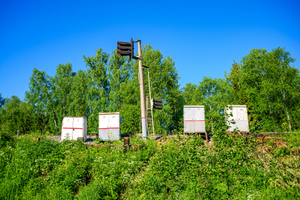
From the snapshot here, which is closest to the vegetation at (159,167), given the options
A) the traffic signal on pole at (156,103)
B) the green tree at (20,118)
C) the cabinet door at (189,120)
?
the traffic signal on pole at (156,103)

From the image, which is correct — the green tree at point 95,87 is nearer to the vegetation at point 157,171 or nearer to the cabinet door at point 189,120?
the cabinet door at point 189,120

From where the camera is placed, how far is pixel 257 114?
28656 millimetres

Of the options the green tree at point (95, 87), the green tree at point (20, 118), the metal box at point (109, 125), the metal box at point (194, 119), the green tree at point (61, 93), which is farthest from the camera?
the green tree at point (20, 118)

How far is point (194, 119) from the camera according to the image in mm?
16469

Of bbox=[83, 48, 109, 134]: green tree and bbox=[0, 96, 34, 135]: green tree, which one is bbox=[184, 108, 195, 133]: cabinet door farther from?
bbox=[0, 96, 34, 135]: green tree

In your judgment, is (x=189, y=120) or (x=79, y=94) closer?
(x=189, y=120)

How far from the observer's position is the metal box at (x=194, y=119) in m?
16.4

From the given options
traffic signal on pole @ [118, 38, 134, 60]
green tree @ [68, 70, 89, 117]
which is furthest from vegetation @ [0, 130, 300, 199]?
green tree @ [68, 70, 89, 117]

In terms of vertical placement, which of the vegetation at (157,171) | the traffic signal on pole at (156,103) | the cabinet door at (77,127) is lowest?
the vegetation at (157,171)

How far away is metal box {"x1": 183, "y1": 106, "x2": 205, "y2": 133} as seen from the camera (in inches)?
644

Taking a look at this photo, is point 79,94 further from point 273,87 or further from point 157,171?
point 157,171

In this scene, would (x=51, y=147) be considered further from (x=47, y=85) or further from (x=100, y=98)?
(x=47, y=85)

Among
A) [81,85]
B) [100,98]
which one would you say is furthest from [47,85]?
[100,98]

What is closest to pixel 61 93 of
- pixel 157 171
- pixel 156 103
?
pixel 156 103
